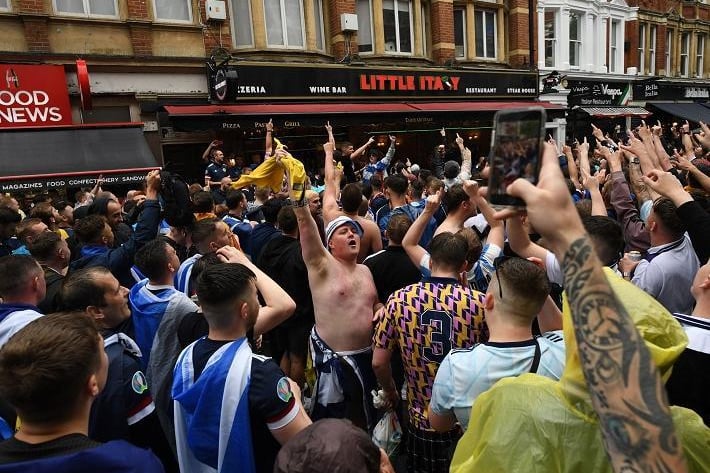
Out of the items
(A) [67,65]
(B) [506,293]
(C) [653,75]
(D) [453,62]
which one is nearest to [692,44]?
(C) [653,75]

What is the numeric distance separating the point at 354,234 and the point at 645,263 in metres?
2.06

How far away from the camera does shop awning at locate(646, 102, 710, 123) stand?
23.9 metres

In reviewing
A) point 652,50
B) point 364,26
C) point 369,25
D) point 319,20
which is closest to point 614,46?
point 652,50

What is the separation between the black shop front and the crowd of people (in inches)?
310

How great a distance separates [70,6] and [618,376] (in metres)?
13.4

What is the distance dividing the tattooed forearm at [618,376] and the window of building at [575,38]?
23.8m

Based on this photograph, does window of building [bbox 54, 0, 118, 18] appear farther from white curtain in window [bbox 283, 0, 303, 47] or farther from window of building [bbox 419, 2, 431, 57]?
window of building [bbox 419, 2, 431, 57]

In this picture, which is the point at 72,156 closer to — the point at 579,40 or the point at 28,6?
the point at 28,6

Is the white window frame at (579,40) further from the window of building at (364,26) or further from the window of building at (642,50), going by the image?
the window of building at (364,26)

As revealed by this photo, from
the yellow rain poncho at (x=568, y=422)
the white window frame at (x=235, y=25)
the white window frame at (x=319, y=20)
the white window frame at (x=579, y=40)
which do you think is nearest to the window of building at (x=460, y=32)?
the white window frame at (x=319, y=20)

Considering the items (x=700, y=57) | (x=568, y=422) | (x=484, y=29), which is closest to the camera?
(x=568, y=422)

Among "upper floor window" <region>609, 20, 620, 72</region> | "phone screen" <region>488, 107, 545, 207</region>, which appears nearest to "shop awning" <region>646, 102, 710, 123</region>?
"upper floor window" <region>609, 20, 620, 72</region>

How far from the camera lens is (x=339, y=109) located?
14086 mm

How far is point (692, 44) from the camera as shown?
26219mm
